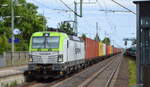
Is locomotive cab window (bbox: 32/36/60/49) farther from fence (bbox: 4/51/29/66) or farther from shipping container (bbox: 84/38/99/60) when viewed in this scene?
fence (bbox: 4/51/29/66)

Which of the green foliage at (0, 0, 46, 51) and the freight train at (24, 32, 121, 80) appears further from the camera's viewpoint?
the green foliage at (0, 0, 46, 51)

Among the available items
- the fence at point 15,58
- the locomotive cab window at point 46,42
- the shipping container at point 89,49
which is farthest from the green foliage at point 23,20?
the locomotive cab window at point 46,42

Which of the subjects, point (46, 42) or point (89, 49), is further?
point (89, 49)

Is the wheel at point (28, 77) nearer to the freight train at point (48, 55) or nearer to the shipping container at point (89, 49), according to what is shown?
the freight train at point (48, 55)

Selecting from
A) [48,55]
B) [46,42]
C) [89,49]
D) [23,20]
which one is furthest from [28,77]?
[23,20]

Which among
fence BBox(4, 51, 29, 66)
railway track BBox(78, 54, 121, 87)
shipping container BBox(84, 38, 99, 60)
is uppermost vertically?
shipping container BBox(84, 38, 99, 60)

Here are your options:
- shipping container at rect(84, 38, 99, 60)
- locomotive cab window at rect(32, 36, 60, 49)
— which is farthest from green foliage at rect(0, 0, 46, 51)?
locomotive cab window at rect(32, 36, 60, 49)

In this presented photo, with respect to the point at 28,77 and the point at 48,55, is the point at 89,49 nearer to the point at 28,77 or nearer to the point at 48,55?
the point at 28,77

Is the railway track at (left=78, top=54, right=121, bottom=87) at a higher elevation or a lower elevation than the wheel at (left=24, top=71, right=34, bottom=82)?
lower

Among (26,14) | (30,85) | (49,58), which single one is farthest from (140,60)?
(26,14)

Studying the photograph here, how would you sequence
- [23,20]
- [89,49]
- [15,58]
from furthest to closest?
[23,20]
[15,58]
[89,49]

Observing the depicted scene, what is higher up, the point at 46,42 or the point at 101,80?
the point at 46,42

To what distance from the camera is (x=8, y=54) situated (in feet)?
147

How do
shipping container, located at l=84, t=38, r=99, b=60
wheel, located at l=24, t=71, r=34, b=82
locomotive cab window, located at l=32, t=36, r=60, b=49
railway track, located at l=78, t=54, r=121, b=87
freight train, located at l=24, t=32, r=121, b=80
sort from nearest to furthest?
railway track, located at l=78, t=54, r=121, b=87, freight train, located at l=24, t=32, r=121, b=80, wheel, located at l=24, t=71, r=34, b=82, locomotive cab window, located at l=32, t=36, r=60, b=49, shipping container, located at l=84, t=38, r=99, b=60
